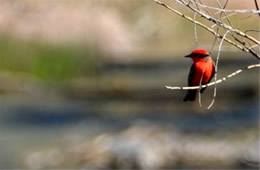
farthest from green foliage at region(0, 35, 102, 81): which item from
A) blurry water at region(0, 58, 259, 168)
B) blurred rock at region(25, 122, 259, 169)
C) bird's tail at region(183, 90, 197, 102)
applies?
bird's tail at region(183, 90, 197, 102)

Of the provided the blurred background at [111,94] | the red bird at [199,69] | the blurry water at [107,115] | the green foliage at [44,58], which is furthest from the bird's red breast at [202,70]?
the green foliage at [44,58]

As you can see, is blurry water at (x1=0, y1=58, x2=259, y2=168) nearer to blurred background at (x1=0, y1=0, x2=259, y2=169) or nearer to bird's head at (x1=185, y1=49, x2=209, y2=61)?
blurred background at (x1=0, y1=0, x2=259, y2=169)

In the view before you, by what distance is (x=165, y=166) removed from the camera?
10.8 metres

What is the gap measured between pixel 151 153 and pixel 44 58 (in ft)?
20.6

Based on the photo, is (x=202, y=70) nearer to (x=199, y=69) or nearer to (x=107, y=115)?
(x=199, y=69)

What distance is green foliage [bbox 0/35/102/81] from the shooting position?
17.0 metres

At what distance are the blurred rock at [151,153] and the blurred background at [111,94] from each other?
0.01 metres

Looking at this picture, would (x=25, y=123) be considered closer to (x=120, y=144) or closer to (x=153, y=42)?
(x=120, y=144)

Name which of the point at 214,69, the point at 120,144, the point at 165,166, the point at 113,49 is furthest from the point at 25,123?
the point at 214,69

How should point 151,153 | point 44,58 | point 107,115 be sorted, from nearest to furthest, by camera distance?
point 151,153, point 107,115, point 44,58

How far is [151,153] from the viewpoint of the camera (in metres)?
11.0

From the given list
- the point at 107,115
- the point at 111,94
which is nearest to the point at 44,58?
the point at 111,94

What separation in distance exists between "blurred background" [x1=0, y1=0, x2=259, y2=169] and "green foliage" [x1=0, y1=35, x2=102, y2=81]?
2cm

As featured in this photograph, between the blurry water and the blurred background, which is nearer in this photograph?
the blurred background
